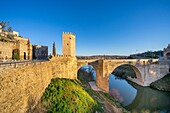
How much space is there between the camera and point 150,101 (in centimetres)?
2292

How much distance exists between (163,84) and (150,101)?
8910 mm

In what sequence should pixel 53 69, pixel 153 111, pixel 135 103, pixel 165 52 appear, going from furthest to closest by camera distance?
pixel 165 52, pixel 135 103, pixel 153 111, pixel 53 69

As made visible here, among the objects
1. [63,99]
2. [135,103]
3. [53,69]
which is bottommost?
[135,103]

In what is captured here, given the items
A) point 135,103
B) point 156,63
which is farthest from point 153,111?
point 156,63

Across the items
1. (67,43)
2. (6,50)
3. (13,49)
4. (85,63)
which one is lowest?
(85,63)

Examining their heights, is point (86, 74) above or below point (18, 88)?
below

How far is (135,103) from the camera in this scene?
22.1 meters

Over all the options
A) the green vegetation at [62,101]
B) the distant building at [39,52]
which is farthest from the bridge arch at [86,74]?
the green vegetation at [62,101]

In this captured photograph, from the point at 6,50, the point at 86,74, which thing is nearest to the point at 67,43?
the point at 6,50

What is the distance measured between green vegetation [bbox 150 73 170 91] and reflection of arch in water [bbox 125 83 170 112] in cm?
190

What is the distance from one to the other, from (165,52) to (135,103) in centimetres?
2600

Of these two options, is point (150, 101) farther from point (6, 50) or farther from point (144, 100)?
point (6, 50)

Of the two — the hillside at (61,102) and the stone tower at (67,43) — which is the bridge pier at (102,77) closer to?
the stone tower at (67,43)

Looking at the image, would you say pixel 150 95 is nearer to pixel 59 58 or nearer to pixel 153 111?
pixel 153 111
